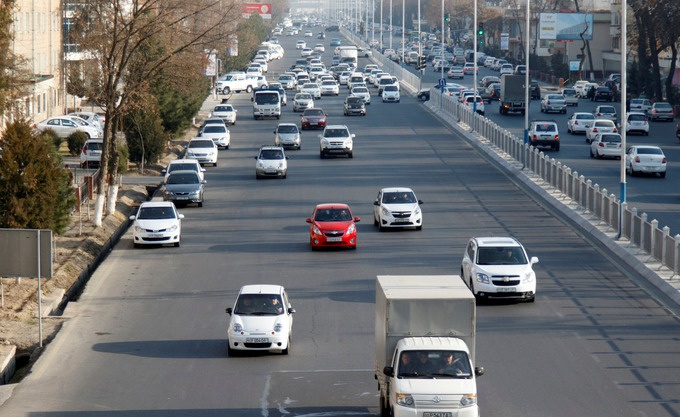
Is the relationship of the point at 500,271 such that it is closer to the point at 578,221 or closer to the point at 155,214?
the point at 578,221

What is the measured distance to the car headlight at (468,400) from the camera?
17766 millimetres

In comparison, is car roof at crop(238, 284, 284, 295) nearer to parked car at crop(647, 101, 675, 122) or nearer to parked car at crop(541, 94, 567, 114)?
parked car at crop(647, 101, 675, 122)

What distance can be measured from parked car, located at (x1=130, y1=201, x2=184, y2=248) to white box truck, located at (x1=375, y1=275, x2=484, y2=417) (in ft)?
61.1

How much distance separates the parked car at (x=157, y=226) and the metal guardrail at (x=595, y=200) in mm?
13669

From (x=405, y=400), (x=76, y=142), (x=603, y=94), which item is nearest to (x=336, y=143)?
(x=76, y=142)

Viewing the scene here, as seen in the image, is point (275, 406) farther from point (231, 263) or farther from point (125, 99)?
point (125, 99)

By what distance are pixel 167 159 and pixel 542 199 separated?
2462 centimetres

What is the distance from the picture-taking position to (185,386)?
22141 millimetres

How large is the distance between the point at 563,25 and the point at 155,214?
102195 millimetres

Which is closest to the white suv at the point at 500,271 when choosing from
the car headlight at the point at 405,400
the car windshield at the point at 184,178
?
the car headlight at the point at 405,400

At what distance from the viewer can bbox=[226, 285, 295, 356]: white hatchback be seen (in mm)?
24547

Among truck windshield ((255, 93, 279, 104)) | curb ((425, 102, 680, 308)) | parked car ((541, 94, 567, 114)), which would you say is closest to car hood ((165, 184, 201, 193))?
curb ((425, 102, 680, 308))

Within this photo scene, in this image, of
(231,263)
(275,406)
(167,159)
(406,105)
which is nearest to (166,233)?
(231,263)

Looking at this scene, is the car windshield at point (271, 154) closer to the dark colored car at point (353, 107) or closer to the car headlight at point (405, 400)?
the dark colored car at point (353, 107)
